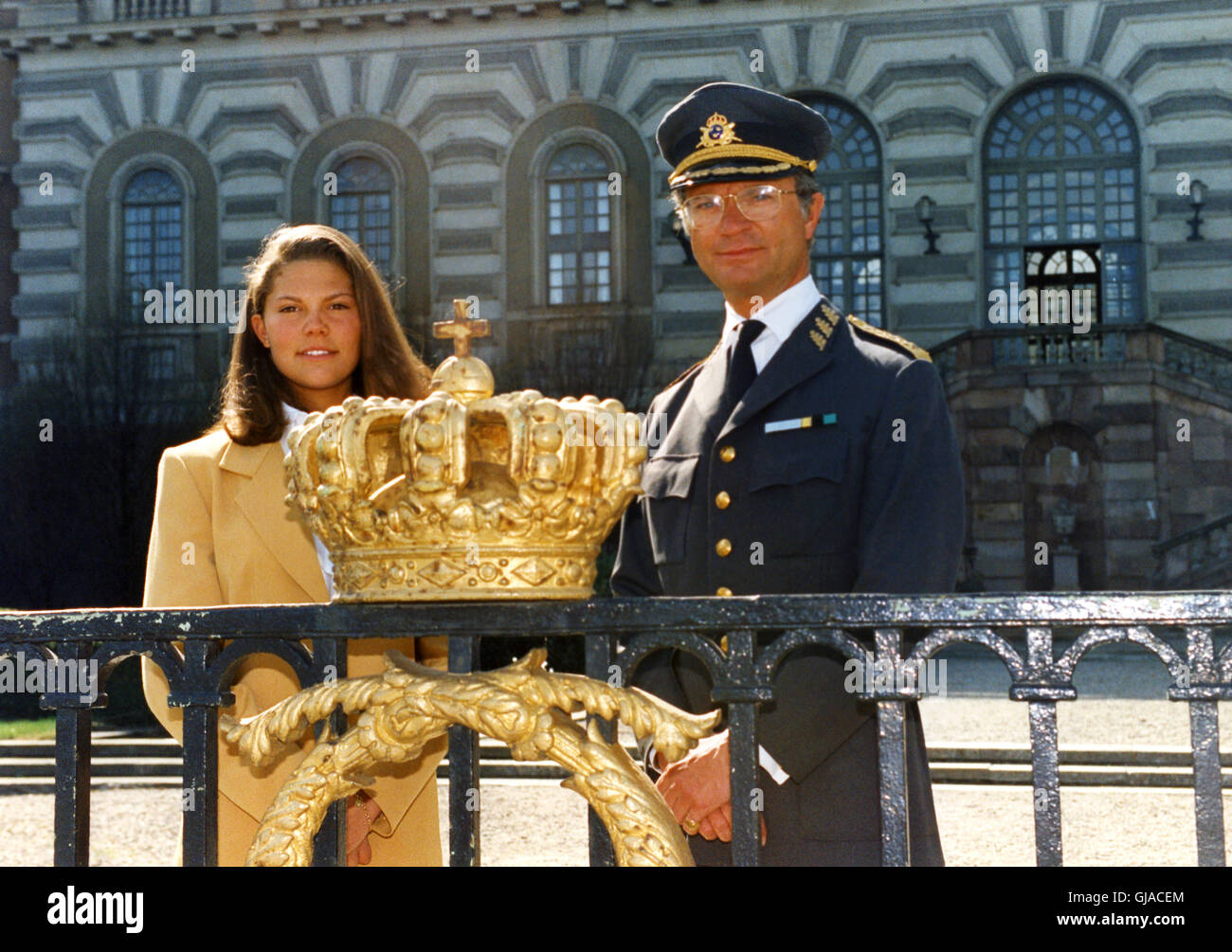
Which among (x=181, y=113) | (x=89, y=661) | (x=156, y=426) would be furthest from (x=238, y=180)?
(x=89, y=661)

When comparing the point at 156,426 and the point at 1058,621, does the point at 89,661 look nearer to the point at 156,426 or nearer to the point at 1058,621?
the point at 1058,621

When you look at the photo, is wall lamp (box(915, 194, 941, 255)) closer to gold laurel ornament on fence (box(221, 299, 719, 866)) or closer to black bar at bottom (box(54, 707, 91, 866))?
gold laurel ornament on fence (box(221, 299, 719, 866))

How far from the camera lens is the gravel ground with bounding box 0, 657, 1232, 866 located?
347 inches

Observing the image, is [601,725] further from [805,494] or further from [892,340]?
[892,340]

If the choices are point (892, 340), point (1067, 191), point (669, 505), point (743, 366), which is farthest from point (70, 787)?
point (1067, 191)

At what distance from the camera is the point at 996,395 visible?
87.5 feet

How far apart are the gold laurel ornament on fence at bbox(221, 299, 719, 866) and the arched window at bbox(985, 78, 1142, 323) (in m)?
28.2

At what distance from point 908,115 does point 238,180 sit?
14.6 metres

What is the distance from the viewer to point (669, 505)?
10.6 feet

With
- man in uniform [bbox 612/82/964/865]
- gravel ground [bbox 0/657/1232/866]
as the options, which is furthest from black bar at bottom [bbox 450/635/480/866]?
gravel ground [bbox 0/657/1232/866]

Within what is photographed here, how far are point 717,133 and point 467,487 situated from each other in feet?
4.54

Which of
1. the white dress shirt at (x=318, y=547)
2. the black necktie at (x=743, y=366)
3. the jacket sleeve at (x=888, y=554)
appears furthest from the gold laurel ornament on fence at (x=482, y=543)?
the white dress shirt at (x=318, y=547)

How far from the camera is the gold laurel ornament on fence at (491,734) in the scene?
2125 mm

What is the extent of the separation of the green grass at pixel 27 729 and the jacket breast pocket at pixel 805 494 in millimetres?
12625
